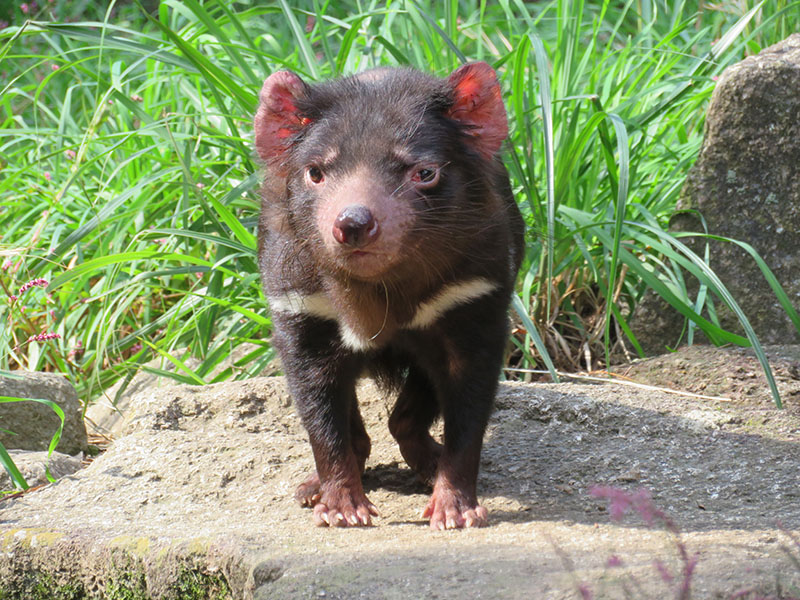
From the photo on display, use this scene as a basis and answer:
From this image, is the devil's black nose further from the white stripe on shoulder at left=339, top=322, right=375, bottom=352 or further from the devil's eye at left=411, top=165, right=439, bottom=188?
the white stripe on shoulder at left=339, top=322, right=375, bottom=352

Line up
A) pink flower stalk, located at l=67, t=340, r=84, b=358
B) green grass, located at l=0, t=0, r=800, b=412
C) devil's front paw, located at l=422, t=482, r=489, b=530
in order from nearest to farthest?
devil's front paw, located at l=422, t=482, r=489, b=530, green grass, located at l=0, t=0, r=800, b=412, pink flower stalk, located at l=67, t=340, r=84, b=358

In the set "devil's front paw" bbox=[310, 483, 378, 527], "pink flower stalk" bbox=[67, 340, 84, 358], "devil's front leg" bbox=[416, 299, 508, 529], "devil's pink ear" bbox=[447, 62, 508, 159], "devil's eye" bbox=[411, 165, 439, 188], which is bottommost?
"pink flower stalk" bbox=[67, 340, 84, 358]

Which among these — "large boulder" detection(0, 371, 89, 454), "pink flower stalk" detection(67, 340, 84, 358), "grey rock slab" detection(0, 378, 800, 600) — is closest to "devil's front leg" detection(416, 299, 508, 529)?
"grey rock slab" detection(0, 378, 800, 600)

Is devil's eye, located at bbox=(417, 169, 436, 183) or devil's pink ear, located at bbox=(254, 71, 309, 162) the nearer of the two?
devil's eye, located at bbox=(417, 169, 436, 183)

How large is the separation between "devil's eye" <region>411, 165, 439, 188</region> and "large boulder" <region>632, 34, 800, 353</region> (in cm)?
204

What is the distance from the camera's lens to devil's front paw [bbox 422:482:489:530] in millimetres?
2508

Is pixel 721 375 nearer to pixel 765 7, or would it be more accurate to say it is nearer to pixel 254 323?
pixel 254 323

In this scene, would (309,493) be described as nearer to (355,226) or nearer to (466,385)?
(466,385)

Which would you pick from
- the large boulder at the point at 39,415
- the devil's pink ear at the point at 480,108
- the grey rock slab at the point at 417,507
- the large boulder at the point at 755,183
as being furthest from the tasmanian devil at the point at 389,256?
the large boulder at the point at 755,183

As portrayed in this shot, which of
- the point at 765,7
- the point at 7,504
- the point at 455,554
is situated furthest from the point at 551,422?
the point at 765,7

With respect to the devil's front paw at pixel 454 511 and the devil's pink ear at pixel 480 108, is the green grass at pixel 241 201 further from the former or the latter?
the devil's front paw at pixel 454 511

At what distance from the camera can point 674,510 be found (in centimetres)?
258

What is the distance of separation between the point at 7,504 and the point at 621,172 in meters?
2.16

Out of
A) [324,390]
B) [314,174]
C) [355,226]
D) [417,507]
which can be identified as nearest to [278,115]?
[314,174]
